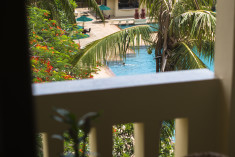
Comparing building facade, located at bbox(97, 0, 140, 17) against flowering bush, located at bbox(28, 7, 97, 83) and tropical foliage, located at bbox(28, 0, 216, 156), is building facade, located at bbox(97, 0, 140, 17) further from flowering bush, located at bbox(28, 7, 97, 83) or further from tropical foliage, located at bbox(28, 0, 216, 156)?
flowering bush, located at bbox(28, 7, 97, 83)

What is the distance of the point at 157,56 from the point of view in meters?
7.55

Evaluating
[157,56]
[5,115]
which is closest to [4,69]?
[5,115]

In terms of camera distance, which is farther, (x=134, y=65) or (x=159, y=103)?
(x=134, y=65)

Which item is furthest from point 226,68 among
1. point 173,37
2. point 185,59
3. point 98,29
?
point 98,29

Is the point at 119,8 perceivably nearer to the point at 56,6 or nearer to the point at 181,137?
the point at 56,6

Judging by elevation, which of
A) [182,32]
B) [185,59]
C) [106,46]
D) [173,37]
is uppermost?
[182,32]

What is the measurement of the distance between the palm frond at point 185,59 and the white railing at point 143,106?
16.6 ft

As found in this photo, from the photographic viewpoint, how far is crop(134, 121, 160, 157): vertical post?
4.95 ft

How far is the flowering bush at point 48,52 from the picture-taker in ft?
18.6

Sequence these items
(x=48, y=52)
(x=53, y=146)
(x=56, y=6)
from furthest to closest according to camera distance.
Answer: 1. (x=56, y=6)
2. (x=48, y=52)
3. (x=53, y=146)

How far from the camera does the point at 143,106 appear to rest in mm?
1508

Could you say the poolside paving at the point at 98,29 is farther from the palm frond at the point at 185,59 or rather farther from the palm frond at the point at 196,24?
the palm frond at the point at 196,24

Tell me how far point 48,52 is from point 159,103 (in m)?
4.37

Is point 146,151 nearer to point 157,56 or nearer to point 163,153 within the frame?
point 163,153
